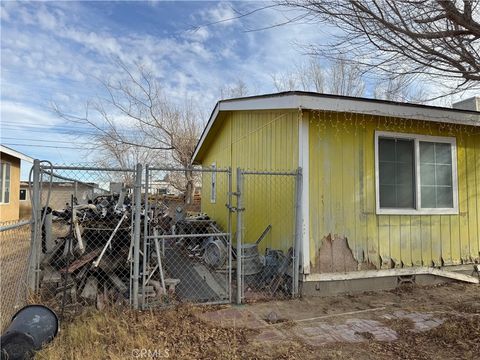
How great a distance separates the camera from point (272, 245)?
6207 millimetres

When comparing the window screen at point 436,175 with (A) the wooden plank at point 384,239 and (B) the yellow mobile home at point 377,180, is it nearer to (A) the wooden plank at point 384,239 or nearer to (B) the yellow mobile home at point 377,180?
(B) the yellow mobile home at point 377,180

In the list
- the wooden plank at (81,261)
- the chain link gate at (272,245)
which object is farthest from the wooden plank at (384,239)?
the wooden plank at (81,261)

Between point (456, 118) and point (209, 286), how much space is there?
5.03m

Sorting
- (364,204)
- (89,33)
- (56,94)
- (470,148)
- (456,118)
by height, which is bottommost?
(364,204)

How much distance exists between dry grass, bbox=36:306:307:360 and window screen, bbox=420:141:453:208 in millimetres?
4002

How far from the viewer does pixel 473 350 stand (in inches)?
130

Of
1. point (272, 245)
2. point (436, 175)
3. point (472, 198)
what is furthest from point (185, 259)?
point (472, 198)

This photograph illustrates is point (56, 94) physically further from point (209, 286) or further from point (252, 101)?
point (209, 286)

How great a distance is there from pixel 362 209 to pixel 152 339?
3725 millimetres

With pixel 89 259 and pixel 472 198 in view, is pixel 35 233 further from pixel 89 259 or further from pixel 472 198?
pixel 472 198

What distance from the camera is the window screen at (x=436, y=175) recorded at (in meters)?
5.95

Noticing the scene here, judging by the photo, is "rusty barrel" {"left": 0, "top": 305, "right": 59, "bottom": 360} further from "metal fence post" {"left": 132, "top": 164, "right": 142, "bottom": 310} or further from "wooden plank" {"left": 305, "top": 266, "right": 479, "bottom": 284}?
"wooden plank" {"left": 305, "top": 266, "right": 479, "bottom": 284}

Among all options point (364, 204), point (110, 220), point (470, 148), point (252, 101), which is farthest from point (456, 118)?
point (110, 220)

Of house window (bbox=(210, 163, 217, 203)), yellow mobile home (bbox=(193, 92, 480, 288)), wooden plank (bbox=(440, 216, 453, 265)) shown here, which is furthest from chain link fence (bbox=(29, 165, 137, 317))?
house window (bbox=(210, 163, 217, 203))
